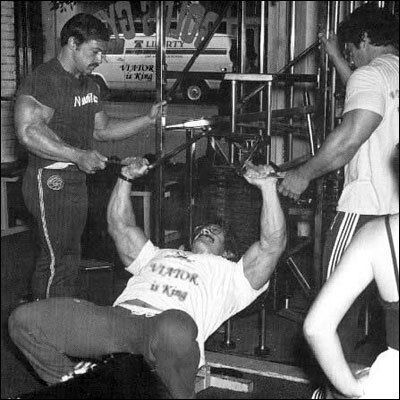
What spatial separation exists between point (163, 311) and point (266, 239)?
467 mm

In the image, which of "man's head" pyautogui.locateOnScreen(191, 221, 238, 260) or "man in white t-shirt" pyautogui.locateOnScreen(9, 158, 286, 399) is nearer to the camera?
"man in white t-shirt" pyautogui.locateOnScreen(9, 158, 286, 399)

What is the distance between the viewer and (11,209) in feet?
21.0

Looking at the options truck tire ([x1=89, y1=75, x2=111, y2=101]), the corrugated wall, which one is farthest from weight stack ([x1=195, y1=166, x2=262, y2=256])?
truck tire ([x1=89, y1=75, x2=111, y2=101])

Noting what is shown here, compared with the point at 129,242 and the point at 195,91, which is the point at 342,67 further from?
the point at 195,91

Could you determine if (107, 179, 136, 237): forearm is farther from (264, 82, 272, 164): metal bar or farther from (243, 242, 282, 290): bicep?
(264, 82, 272, 164): metal bar

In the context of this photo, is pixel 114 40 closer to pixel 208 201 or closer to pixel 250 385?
pixel 208 201

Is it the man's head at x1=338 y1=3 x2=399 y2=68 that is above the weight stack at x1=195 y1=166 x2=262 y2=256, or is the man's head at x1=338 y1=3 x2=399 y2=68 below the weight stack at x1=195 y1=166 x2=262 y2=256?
above

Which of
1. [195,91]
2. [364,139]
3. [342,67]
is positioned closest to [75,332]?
[364,139]

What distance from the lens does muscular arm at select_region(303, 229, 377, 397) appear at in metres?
1.81

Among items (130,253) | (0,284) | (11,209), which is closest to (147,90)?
(11,209)

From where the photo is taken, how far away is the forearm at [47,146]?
3523 mm

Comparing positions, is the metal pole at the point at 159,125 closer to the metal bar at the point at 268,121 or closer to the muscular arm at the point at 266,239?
the metal bar at the point at 268,121

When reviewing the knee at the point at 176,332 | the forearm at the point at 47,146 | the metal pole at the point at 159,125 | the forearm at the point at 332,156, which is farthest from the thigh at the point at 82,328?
the metal pole at the point at 159,125

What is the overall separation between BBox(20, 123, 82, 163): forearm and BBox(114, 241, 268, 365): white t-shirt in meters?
0.83
